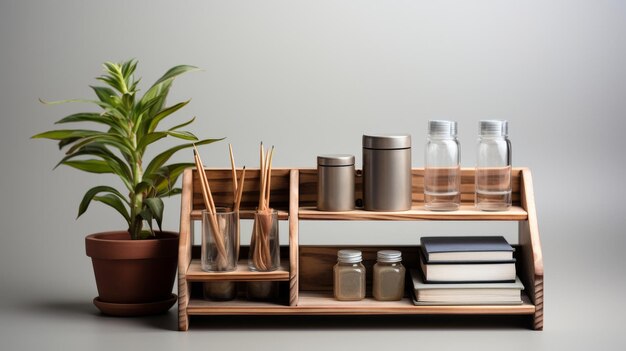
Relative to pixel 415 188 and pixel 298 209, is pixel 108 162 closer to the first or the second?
pixel 298 209

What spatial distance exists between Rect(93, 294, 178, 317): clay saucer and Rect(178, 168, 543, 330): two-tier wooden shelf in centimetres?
13

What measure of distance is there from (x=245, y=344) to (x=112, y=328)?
1.55 feet

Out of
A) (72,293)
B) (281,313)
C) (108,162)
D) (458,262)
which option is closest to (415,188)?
(458,262)

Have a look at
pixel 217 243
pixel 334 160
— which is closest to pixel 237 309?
pixel 217 243

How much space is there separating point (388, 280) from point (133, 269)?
823 mm

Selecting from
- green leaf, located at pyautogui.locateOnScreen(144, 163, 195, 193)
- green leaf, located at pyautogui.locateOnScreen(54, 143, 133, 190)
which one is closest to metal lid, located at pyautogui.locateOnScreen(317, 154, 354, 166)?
green leaf, located at pyautogui.locateOnScreen(144, 163, 195, 193)

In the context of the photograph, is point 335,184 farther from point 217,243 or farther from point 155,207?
point 155,207

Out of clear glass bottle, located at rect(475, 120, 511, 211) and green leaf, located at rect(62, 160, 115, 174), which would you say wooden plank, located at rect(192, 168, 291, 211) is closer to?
green leaf, located at rect(62, 160, 115, 174)

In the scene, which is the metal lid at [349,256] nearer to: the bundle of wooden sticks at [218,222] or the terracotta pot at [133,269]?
the bundle of wooden sticks at [218,222]

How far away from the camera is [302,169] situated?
3676 mm

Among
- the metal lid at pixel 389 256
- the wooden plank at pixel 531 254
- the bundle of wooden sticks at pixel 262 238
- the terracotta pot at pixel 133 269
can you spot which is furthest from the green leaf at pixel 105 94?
the wooden plank at pixel 531 254

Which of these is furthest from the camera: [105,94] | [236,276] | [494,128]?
[105,94]

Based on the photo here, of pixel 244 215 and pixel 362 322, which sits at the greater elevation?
pixel 244 215

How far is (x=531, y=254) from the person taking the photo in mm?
3510
